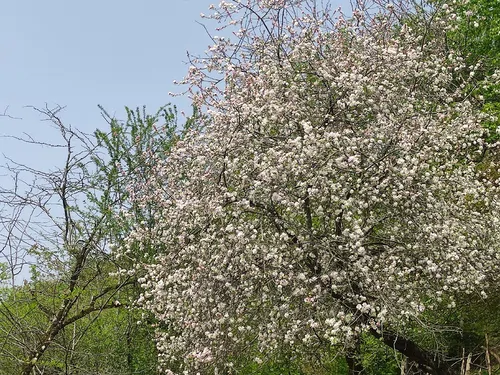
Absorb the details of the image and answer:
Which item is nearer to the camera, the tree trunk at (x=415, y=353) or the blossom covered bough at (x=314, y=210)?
the blossom covered bough at (x=314, y=210)

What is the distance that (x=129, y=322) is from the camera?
11852mm

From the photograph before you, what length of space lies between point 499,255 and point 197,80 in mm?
5196

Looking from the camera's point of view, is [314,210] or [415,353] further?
[415,353]

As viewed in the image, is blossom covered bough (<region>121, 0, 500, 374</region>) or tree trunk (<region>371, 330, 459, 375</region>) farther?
tree trunk (<region>371, 330, 459, 375</region>)

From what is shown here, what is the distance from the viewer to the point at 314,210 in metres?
7.25

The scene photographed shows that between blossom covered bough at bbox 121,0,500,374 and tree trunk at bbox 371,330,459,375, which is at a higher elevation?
blossom covered bough at bbox 121,0,500,374

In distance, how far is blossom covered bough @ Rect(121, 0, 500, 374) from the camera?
21.9 feet

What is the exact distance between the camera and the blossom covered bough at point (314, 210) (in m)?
6.67

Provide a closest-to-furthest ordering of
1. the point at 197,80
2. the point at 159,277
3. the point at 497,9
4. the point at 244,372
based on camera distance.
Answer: the point at 159,277 < the point at 197,80 < the point at 244,372 < the point at 497,9

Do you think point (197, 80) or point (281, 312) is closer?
point (281, 312)

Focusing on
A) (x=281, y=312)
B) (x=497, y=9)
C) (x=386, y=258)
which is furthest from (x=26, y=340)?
(x=497, y=9)

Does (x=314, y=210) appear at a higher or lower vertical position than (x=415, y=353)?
higher

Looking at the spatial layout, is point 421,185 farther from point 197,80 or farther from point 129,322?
point 129,322

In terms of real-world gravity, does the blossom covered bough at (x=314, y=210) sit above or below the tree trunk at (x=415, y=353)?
above
